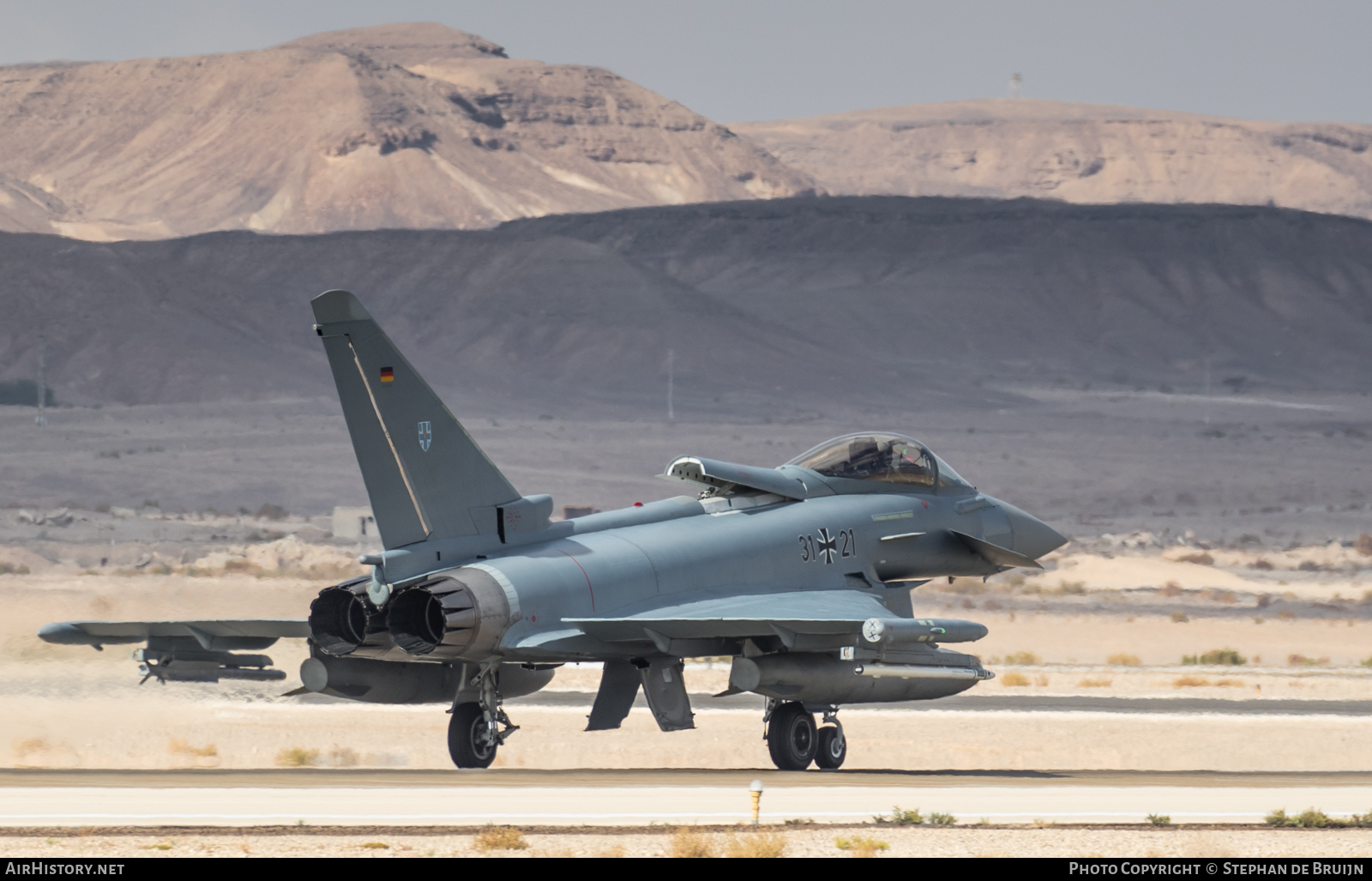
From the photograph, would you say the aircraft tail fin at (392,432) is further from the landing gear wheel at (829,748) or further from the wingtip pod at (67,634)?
the landing gear wheel at (829,748)

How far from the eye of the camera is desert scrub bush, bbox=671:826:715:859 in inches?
512

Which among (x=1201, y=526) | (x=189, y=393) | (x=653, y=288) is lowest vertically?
(x=1201, y=526)

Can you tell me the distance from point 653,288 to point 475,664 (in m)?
147

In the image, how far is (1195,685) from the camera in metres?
38.1

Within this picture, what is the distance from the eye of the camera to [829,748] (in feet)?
70.3

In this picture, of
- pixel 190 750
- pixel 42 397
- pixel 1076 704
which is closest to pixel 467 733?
pixel 190 750

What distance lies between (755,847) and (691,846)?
454 mm

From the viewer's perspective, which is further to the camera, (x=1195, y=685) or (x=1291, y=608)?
(x=1291, y=608)

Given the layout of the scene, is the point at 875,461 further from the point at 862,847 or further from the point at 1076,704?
the point at 1076,704

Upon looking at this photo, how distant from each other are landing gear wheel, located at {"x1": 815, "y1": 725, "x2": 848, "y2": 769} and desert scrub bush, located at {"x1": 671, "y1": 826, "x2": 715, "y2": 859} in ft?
25.3
